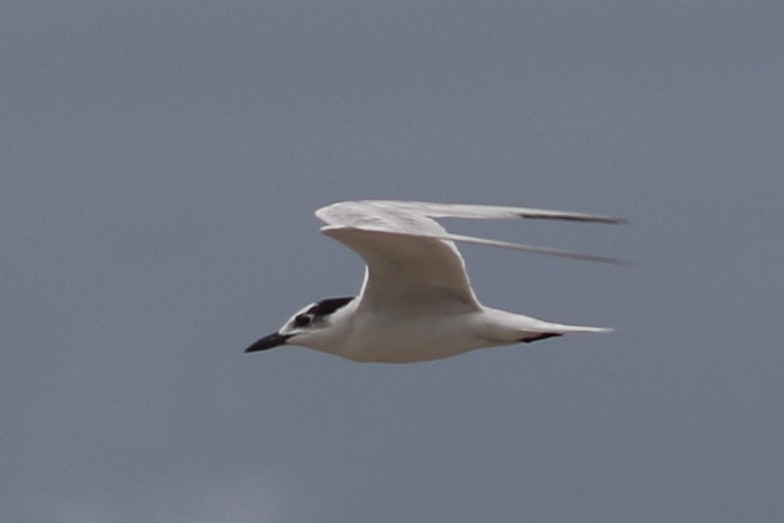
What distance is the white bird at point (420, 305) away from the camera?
14.0m

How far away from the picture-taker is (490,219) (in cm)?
1480

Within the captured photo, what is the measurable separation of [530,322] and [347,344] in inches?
59.7

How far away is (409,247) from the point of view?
13.9 meters

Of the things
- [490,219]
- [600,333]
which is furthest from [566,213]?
[600,333]

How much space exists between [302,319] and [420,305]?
4.58ft

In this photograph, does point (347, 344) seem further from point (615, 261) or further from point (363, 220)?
point (615, 261)

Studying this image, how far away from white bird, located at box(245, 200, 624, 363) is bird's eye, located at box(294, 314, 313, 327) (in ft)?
1.30

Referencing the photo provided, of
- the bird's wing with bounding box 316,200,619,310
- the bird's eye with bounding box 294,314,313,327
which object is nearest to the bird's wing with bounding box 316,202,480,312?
the bird's wing with bounding box 316,200,619,310

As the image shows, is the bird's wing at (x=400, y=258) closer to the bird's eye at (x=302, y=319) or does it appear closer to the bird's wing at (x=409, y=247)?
the bird's wing at (x=409, y=247)

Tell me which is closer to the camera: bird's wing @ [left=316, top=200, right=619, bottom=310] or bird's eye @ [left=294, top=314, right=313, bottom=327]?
bird's wing @ [left=316, top=200, right=619, bottom=310]

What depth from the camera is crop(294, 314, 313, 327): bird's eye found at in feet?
51.2

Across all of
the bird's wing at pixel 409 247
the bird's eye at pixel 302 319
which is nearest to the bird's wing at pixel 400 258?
the bird's wing at pixel 409 247

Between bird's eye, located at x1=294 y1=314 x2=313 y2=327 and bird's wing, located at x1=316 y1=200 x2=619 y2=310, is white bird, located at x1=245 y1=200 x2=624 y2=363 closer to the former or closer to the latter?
bird's wing, located at x1=316 y1=200 x2=619 y2=310

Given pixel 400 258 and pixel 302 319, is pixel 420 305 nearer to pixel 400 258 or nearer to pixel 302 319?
pixel 400 258
